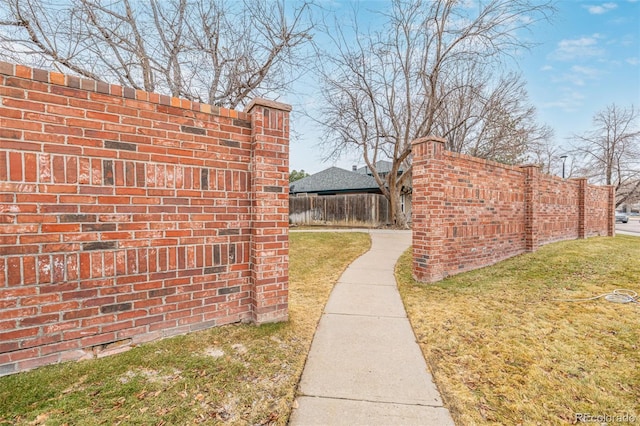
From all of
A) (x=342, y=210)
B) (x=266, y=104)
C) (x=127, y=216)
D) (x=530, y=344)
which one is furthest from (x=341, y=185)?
(x=127, y=216)

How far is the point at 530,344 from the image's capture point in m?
2.76

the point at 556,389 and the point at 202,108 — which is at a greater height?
the point at 202,108

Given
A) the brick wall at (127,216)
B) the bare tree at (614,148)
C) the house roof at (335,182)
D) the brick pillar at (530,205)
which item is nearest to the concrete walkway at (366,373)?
the brick wall at (127,216)

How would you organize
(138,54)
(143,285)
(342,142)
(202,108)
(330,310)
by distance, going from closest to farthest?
(143,285) < (202,108) < (330,310) < (138,54) < (342,142)

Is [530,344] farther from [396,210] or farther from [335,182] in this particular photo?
[335,182]

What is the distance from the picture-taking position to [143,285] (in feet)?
8.26

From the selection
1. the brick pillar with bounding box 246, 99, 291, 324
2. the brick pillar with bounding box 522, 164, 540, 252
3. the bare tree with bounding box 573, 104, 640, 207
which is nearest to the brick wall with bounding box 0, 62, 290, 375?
the brick pillar with bounding box 246, 99, 291, 324

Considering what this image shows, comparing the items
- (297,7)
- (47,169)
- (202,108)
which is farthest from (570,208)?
(47,169)

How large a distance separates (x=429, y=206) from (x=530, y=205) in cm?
375

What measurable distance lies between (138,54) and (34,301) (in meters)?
7.31

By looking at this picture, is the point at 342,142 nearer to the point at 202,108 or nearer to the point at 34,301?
the point at 202,108

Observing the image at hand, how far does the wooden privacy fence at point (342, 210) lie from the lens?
16953 millimetres

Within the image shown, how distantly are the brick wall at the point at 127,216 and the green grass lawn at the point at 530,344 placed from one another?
1840 millimetres

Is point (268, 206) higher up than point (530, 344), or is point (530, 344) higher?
point (268, 206)
